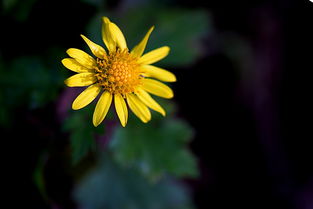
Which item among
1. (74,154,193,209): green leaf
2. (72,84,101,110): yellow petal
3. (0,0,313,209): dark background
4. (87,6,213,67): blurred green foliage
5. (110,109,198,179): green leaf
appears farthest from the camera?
(0,0,313,209): dark background

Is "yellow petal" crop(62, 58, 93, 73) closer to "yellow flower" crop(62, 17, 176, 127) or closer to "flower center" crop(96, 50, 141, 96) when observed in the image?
"yellow flower" crop(62, 17, 176, 127)

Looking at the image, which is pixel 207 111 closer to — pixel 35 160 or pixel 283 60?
pixel 283 60

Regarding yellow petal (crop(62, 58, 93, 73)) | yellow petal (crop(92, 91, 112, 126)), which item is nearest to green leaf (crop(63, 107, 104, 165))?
yellow petal (crop(92, 91, 112, 126))

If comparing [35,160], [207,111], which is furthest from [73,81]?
[207,111]

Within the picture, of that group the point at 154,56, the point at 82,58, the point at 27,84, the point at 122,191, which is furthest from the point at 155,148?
the point at 82,58

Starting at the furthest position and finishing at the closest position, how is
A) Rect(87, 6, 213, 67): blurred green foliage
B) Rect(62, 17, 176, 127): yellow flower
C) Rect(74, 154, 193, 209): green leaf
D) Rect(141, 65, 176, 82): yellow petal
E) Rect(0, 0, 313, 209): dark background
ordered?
1. Rect(0, 0, 313, 209): dark background
2. Rect(74, 154, 193, 209): green leaf
3. Rect(87, 6, 213, 67): blurred green foliage
4. Rect(141, 65, 176, 82): yellow petal
5. Rect(62, 17, 176, 127): yellow flower

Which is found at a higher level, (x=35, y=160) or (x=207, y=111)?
(x=207, y=111)
